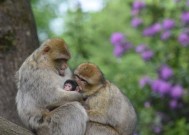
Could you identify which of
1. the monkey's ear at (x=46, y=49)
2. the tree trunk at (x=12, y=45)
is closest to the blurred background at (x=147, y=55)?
the tree trunk at (x=12, y=45)

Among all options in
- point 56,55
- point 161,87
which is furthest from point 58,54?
point 161,87

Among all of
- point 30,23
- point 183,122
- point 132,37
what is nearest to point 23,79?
point 30,23

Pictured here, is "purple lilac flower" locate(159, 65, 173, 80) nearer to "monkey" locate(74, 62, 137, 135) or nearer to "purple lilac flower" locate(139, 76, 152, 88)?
"purple lilac flower" locate(139, 76, 152, 88)

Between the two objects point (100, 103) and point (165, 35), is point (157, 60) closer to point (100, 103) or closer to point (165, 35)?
point (165, 35)

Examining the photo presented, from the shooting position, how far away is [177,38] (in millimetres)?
13875

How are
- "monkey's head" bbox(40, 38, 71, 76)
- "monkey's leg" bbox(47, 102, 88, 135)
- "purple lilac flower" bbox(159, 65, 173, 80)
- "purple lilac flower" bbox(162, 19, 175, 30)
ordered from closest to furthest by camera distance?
"monkey's leg" bbox(47, 102, 88, 135) → "monkey's head" bbox(40, 38, 71, 76) → "purple lilac flower" bbox(159, 65, 173, 80) → "purple lilac flower" bbox(162, 19, 175, 30)

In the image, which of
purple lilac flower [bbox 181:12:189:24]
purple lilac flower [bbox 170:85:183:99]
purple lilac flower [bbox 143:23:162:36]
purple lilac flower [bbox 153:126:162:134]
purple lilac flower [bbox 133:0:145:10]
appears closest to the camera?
purple lilac flower [bbox 153:126:162:134]

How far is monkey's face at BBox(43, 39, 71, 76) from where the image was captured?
25.0 feet

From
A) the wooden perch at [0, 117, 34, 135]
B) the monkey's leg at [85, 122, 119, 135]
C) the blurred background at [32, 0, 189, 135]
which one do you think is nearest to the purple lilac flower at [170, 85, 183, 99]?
the blurred background at [32, 0, 189, 135]

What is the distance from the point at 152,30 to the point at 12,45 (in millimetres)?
5843

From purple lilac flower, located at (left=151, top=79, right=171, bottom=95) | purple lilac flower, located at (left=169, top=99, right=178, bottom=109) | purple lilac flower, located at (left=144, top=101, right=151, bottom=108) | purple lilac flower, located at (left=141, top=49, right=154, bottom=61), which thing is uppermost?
purple lilac flower, located at (left=141, top=49, right=154, bottom=61)

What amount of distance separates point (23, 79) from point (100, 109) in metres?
0.91

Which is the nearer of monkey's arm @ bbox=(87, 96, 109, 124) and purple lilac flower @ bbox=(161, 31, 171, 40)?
monkey's arm @ bbox=(87, 96, 109, 124)

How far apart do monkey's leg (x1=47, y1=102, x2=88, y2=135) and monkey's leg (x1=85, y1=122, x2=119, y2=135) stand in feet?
0.40
